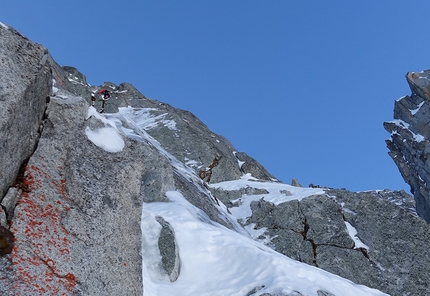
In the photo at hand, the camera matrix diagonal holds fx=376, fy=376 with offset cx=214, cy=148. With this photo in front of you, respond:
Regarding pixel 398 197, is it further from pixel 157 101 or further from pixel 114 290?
pixel 114 290

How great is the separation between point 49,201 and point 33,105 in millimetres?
2883

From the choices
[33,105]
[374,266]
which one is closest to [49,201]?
[33,105]

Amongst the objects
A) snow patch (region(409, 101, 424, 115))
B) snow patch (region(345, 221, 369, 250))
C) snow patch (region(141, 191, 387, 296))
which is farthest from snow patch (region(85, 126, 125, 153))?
snow patch (region(409, 101, 424, 115))

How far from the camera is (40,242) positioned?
9055 mm

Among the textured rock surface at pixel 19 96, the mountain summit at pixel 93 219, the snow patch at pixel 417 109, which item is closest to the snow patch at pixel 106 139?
the mountain summit at pixel 93 219

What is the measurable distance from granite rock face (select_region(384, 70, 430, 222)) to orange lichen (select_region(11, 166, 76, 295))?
71.5 metres

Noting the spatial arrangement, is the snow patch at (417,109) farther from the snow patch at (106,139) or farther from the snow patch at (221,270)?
the snow patch at (106,139)

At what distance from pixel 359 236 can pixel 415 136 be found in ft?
163

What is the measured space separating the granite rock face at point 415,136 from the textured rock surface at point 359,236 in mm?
42170

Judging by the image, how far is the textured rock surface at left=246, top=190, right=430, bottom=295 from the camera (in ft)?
90.7

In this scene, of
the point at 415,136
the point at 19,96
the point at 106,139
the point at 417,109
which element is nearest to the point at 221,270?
the point at 106,139

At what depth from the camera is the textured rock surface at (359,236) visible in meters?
27.6

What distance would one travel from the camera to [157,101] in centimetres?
7331

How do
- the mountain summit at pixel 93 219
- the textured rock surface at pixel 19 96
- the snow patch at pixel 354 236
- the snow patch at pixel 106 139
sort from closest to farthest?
the mountain summit at pixel 93 219
the textured rock surface at pixel 19 96
the snow patch at pixel 106 139
the snow patch at pixel 354 236
